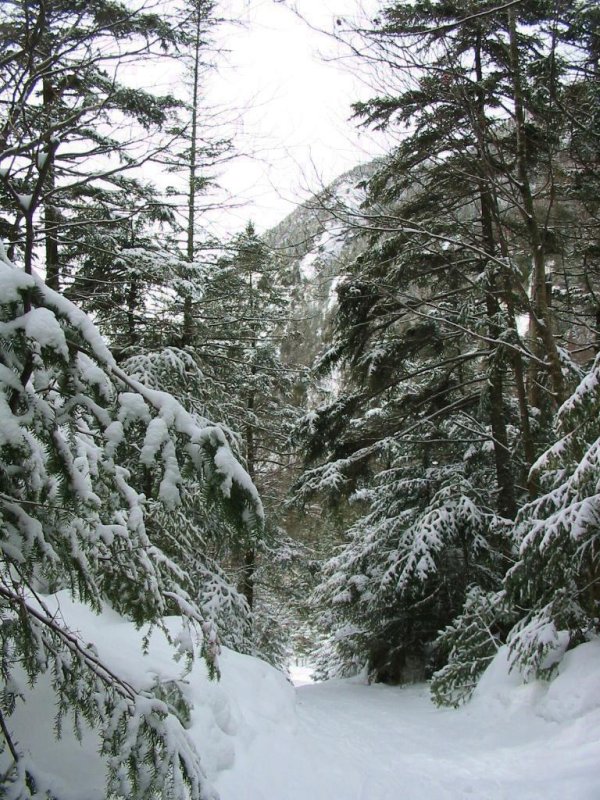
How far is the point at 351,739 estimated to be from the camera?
18.0 ft

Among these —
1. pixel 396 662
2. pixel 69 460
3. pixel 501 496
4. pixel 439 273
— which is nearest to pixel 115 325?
pixel 439 273

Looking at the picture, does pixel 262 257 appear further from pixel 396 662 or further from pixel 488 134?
pixel 396 662

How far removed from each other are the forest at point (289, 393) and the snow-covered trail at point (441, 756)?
0.55 meters

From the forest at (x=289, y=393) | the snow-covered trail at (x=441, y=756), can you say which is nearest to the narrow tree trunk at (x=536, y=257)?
the forest at (x=289, y=393)

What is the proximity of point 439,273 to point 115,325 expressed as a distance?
5457 millimetres

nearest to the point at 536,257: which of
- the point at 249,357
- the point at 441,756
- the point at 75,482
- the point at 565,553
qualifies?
the point at 565,553

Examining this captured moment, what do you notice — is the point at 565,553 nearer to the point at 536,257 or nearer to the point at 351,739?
the point at 351,739

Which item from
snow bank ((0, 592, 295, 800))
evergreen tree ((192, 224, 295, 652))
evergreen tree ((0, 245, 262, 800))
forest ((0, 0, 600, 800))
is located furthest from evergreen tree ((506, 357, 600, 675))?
evergreen tree ((192, 224, 295, 652))

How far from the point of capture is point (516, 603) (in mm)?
6328

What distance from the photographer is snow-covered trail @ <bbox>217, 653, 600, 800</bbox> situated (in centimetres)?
362

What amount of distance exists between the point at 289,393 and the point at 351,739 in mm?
8576

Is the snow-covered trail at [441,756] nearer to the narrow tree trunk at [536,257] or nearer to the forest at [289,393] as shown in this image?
the forest at [289,393]

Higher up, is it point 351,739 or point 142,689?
point 142,689

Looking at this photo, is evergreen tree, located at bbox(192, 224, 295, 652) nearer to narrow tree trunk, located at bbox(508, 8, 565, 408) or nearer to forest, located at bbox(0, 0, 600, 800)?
forest, located at bbox(0, 0, 600, 800)
